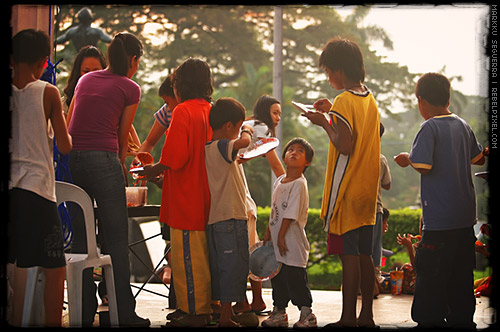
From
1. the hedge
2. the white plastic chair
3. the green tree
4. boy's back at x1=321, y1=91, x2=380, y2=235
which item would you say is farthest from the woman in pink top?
the green tree

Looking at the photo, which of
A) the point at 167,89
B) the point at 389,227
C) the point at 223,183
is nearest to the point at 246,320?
the point at 223,183

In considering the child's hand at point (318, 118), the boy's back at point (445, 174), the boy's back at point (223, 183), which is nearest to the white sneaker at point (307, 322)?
the boy's back at point (223, 183)

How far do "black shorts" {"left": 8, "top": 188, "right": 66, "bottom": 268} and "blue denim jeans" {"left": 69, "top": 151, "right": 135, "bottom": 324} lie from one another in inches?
23.5

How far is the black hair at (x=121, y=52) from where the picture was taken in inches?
162

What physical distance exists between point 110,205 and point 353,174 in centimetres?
152

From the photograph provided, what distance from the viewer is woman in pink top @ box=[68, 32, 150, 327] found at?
3.95 meters

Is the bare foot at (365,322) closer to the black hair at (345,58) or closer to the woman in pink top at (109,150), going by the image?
the woman in pink top at (109,150)

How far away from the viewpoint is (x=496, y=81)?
13.0ft

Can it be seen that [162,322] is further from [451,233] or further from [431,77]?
[431,77]

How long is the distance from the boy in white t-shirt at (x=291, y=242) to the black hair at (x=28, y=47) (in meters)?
1.82

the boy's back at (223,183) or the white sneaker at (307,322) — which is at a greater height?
the boy's back at (223,183)

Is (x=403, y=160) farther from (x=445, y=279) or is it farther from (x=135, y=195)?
(x=135, y=195)

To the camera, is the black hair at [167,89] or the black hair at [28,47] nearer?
the black hair at [28,47]
